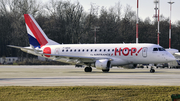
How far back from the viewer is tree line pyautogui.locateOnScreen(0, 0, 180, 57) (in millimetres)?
98938

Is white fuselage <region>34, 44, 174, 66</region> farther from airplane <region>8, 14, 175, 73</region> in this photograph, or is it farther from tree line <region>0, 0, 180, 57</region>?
tree line <region>0, 0, 180, 57</region>

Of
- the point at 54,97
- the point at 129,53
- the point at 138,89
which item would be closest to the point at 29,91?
the point at 54,97

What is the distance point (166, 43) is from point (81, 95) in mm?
89638

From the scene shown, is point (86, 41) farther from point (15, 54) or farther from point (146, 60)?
point (146, 60)

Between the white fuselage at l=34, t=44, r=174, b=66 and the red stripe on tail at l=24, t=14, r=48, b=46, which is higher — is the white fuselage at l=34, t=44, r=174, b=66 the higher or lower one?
the lower one

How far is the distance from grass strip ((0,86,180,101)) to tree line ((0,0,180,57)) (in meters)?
79.7

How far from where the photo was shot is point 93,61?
43.3m

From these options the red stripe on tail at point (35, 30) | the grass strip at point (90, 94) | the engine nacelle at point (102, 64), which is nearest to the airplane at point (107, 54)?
the engine nacelle at point (102, 64)

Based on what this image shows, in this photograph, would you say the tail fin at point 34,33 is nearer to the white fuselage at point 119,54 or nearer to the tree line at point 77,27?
the white fuselage at point 119,54

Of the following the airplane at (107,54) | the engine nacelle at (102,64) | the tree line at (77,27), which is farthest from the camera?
the tree line at (77,27)

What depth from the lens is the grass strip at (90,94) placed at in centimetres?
1523

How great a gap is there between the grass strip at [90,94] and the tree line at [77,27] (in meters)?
79.7

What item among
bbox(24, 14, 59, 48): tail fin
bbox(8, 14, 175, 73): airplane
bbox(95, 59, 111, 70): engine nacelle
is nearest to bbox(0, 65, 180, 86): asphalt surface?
bbox(8, 14, 175, 73): airplane

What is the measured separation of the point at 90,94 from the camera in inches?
655
